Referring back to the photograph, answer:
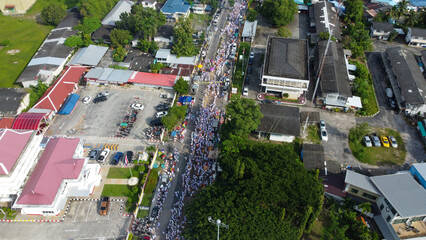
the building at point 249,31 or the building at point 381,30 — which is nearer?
the building at point 381,30

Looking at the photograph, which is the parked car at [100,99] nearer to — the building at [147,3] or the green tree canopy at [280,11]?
the building at [147,3]

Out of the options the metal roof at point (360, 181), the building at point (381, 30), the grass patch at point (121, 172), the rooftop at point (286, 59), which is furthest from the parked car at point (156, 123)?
the building at point (381, 30)

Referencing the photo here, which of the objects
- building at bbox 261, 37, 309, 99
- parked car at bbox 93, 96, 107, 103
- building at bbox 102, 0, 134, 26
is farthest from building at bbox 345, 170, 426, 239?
building at bbox 102, 0, 134, 26

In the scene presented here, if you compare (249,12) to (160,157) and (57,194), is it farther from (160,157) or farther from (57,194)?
(57,194)

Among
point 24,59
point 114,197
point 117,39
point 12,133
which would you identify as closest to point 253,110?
point 114,197

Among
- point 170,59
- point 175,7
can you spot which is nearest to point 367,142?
point 170,59

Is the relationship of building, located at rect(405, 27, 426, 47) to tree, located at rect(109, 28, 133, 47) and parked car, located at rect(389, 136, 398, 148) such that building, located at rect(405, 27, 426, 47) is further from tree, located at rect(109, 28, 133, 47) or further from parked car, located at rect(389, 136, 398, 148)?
tree, located at rect(109, 28, 133, 47)
